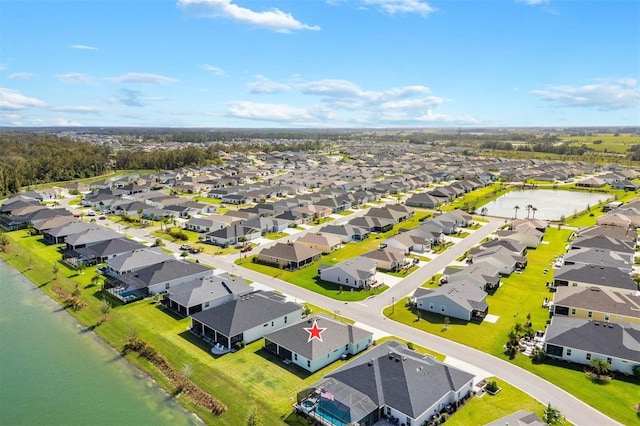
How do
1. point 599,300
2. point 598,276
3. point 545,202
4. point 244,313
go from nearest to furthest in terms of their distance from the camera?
1. point 244,313
2. point 599,300
3. point 598,276
4. point 545,202

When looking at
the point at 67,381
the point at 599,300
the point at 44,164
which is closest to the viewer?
the point at 67,381

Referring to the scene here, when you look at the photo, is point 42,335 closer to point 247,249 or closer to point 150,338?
point 150,338

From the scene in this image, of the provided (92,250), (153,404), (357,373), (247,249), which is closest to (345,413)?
(357,373)

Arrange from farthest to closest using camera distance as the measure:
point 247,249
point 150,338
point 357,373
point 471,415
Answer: point 247,249 → point 150,338 → point 357,373 → point 471,415

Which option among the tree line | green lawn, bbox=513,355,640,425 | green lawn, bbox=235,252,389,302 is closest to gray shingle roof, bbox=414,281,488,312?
green lawn, bbox=235,252,389,302

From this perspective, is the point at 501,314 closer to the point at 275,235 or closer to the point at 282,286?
the point at 282,286

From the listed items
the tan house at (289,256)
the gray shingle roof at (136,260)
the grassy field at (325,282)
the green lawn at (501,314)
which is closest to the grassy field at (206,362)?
the gray shingle roof at (136,260)

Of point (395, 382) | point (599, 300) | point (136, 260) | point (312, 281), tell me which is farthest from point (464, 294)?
point (136, 260)
